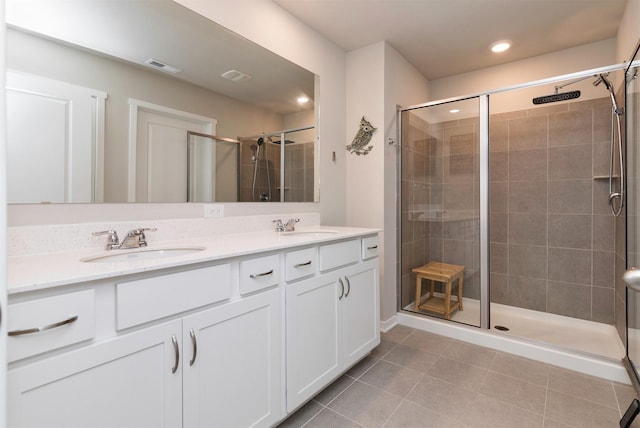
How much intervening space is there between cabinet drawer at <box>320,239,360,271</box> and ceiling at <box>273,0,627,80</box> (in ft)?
5.60

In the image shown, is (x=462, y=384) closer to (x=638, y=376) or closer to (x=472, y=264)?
(x=638, y=376)

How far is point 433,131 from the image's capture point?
289 cm

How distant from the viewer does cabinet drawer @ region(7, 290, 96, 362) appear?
731 millimetres

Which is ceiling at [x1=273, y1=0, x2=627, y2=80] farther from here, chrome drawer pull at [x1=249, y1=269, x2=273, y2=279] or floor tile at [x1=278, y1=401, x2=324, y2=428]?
floor tile at [x1=278, y1=401, x2=324, y2=428]

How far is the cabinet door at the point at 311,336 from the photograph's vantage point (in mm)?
1469

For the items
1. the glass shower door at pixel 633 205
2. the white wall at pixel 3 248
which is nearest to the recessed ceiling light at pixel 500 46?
the glass shower door at pixel 633 205

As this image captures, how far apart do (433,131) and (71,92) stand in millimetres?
2665

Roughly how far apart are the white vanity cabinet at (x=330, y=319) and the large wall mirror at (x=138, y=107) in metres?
0.74

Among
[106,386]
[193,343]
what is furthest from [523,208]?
[106,386]

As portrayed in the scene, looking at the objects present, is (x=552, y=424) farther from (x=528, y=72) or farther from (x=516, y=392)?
(x=528, y=72)

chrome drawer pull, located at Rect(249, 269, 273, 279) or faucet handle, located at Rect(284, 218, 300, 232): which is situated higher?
faucet handle, located at Rect(284, 218, 300, 232)

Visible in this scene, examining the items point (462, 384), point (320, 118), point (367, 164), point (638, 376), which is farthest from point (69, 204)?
point (638, 376)

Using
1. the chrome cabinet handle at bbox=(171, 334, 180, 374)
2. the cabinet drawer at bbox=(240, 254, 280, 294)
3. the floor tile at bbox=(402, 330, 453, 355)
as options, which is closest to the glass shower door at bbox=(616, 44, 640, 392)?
the floor tile at bbox=(402, 330, 453, 355)

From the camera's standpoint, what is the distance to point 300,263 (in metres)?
1.53
